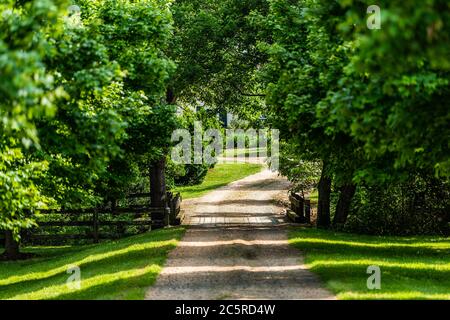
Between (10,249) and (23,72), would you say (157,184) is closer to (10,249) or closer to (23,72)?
(10,249)

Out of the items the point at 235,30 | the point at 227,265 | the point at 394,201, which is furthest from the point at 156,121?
the point at 394,201

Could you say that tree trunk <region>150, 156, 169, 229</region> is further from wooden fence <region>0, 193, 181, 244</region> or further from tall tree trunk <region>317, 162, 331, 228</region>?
tall tree trunk <region>317, 162, 331, 228</region>

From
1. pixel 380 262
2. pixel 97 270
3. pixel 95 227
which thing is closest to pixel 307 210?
pixel 95 227

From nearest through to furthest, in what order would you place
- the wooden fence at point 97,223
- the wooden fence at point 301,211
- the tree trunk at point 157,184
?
the wooden fence at point 97,223 → the wooden fence at point 301,211 → the tree trunk at point 157,184

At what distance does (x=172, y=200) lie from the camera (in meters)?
36.0

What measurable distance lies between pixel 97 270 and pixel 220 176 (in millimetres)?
47404

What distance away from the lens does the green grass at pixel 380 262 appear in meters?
17.2

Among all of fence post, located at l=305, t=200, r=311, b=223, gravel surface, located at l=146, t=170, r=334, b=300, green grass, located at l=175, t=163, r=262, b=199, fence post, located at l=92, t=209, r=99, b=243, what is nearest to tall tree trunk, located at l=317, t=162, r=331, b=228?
fence post, located at l=305, t=200, r=311, b=223

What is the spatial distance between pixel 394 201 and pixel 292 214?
16.7 feet

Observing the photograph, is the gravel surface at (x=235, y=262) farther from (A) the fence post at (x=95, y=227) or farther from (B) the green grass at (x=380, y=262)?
(A) the fence post at (x=95, y=227)

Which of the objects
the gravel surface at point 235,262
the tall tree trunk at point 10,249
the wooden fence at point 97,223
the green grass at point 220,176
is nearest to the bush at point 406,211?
the gravel surface at point 235,262

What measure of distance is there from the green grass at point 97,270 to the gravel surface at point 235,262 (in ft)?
1.80

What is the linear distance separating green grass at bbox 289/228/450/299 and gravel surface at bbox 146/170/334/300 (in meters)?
0.57

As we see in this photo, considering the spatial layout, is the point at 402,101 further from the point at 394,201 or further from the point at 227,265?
the point at 394,201
